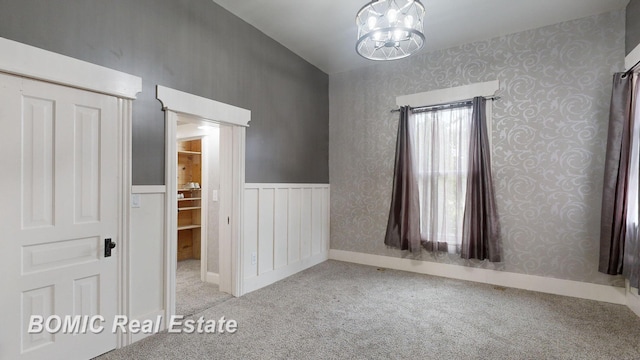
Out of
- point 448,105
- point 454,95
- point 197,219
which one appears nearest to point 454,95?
point 454,95

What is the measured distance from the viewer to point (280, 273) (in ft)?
12.8

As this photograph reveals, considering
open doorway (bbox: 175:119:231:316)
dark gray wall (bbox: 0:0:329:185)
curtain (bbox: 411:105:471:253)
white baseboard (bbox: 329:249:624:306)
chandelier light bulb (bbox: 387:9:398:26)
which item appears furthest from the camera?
curtain (bbox: 411:105:471:253)

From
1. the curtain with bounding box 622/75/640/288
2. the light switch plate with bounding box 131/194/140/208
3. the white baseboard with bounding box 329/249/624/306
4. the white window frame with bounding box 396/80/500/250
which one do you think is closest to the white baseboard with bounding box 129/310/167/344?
the light switch plate with bounding box 131/194/140/208

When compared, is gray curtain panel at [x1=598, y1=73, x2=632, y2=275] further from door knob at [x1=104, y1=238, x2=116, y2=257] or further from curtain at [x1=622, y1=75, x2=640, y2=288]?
door knob at [x1=104, y1=238, x2=116, y2=257]

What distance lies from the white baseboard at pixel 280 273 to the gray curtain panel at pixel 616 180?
3302 mm

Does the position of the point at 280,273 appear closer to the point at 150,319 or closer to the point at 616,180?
the point at 150,319

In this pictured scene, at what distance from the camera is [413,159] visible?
4.19 meters

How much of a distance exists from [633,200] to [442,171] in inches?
70.4

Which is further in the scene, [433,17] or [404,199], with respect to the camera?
[404,199]

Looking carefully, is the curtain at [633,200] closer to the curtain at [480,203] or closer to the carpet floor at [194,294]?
the curtain at [480,203]

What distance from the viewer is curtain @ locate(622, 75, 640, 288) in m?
2.74

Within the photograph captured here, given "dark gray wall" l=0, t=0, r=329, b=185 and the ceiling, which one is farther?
the ceiling

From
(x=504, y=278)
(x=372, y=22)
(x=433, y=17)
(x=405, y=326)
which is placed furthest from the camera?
(x=504, y=278)

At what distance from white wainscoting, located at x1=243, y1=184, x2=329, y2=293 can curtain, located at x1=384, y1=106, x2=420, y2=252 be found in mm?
1103
